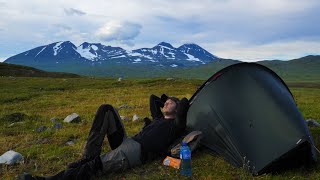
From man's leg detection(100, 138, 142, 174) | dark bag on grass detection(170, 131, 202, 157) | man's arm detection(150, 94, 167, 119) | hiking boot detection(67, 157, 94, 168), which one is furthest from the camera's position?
man's arm detection(150, 94, 167, 119)

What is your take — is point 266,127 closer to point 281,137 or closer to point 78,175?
point 281,137

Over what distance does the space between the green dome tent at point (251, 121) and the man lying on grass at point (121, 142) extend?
0.71 m

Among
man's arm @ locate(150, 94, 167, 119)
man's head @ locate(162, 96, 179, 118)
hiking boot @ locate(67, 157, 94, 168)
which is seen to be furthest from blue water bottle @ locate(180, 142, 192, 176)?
man's arm @ locate(150, 94, 167, 119)

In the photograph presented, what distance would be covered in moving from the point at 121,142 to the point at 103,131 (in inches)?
25.4

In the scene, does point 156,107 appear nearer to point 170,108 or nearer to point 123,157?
point 170,108

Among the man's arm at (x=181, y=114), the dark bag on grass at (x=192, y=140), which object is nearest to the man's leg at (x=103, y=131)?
the dark bag on grass at (x=192, y=140)

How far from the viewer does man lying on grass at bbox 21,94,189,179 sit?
805cm

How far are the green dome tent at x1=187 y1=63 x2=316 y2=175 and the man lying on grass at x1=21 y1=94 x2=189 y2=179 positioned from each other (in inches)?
27.9

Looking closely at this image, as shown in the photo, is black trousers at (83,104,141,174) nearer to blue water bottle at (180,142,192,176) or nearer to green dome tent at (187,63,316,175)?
blue water bottle at (180,142,192,176)

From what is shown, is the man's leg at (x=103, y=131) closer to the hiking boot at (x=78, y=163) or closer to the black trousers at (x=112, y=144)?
the black trousers at (x=112, y=144)

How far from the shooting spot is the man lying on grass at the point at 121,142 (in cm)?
805

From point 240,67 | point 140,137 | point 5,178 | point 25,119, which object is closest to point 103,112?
point 140,137

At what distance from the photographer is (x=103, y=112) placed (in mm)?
8781

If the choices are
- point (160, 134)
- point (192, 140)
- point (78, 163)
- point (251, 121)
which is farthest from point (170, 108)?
point (78, 163)
